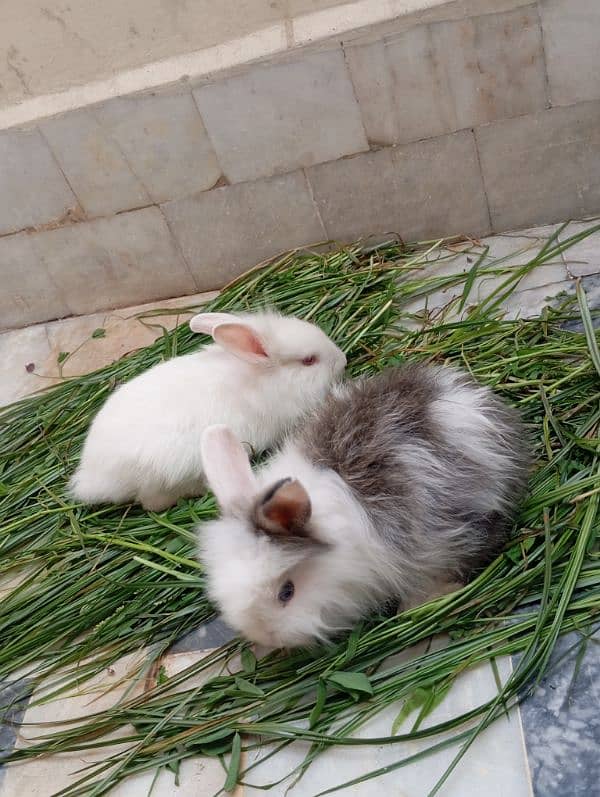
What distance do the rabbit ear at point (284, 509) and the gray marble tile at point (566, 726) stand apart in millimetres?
659

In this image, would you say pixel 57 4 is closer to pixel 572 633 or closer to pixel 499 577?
pixel 499 577

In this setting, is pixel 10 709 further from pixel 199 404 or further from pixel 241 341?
pixel 241 341

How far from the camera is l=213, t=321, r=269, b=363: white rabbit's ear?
2342 millimetres

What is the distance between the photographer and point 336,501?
1828mm

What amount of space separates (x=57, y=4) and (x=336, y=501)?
2.28 meters

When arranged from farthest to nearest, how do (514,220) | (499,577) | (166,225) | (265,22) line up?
(166,225) < (514,220) < (265,22) < (499,577)

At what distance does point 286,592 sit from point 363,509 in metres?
0.27

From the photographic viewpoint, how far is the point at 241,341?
7.81ft

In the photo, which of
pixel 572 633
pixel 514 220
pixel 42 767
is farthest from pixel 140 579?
pixel 514 220

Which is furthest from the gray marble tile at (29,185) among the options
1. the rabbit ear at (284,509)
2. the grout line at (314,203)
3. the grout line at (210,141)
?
the rabbit ear at (284,509)

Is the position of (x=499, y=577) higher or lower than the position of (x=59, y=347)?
lower

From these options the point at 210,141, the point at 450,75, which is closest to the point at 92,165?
the point at 210,141

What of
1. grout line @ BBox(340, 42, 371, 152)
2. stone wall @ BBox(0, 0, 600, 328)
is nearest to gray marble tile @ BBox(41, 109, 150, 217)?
stone wall @ BBox(0, 0, 600, 328)

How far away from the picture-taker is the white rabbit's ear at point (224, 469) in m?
1.83
